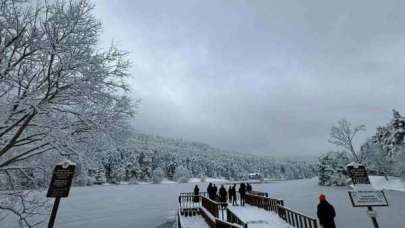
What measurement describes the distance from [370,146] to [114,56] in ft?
241

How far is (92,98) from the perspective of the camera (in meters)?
7.27

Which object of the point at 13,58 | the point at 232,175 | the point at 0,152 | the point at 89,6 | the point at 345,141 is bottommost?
the point at 0,152

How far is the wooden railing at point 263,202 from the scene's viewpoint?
16.1 metres

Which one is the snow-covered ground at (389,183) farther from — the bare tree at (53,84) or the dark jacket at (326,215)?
the bare tree at (53,84)

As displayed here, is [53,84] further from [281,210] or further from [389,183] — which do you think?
[389,183]

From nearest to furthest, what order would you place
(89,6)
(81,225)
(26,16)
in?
(26,16) → (89,6) → (81,225)

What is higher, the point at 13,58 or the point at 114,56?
the point at 114,56

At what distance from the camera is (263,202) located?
18609 mm

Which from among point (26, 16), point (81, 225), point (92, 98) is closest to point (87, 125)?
point (92, 98)

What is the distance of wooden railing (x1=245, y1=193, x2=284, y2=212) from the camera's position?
16.1 meters

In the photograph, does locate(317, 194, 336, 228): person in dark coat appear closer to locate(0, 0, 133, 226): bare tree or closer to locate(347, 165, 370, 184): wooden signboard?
locate(347, 165, 370, 184): wooden signboard

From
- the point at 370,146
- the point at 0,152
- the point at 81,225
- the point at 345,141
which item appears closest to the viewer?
the point at 0,152

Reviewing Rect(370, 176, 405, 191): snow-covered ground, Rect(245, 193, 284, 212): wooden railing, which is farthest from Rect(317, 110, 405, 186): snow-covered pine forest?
Rect(245, 193, 284, 212): wooden railing

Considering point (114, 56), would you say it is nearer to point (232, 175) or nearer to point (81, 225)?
point (81, 225)
